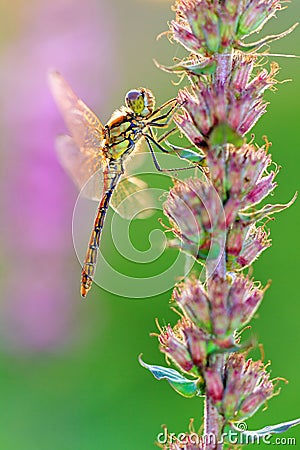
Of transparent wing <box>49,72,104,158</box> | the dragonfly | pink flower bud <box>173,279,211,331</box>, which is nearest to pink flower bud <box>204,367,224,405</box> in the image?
pink flower bud <box>173,279,211,331</box>

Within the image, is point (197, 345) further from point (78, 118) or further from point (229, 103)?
point (78, 118)

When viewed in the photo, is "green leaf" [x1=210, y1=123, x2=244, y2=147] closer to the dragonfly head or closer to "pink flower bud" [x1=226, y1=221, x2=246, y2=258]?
"pink flower bud" [x1=226, y1=221, x2=246, y2=258]

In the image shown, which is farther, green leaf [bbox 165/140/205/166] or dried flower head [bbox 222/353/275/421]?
green leaf [bbox 165/140/205/166]

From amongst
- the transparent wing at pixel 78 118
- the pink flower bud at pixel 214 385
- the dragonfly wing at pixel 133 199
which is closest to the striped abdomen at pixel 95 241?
the dragonfly wing at pixel 133 199

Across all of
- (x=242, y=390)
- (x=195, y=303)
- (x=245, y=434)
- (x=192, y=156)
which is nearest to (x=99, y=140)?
(x=192, y=156)

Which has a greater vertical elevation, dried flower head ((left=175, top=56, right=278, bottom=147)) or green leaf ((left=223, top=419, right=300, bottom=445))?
dried flower head ((left=175, top=56, right=278, bottom=147))

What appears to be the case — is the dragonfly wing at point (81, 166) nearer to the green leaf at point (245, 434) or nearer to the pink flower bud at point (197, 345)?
the pink flower bud at point (197, 345)
